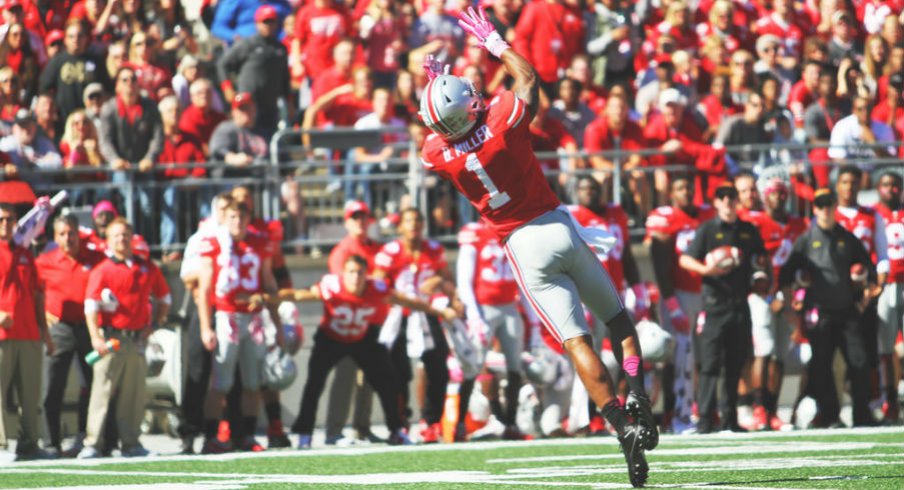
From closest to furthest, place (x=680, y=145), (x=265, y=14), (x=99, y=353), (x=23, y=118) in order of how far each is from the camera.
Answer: (x=99, y=353)
(x=23, y=118)
(x=680, y=145)
(x=265, y=14)

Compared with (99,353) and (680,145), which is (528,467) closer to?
(99,353)

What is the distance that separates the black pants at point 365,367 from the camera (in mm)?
13188

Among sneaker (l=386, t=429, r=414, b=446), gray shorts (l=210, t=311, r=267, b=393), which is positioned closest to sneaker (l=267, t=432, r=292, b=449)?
gray shorts (l=210, t=311, r=267, b=393)

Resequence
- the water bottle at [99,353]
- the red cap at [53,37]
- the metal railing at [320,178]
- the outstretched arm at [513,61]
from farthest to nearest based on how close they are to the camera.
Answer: the red cap at [53,37], the metal railing at [320,178], the water bottle at [99,353], the outstretched arm at [513,61]

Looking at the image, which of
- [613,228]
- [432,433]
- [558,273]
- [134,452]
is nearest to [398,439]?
[432,433]

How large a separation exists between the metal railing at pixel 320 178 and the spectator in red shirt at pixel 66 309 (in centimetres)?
177

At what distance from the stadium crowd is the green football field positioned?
115 cm

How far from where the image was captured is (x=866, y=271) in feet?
44.6

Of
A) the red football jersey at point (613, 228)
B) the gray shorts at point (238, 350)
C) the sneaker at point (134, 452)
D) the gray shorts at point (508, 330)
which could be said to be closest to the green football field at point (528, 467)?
the sneaker at point (134, 452)

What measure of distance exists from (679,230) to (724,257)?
674 mm

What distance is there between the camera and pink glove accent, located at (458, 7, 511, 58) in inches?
341

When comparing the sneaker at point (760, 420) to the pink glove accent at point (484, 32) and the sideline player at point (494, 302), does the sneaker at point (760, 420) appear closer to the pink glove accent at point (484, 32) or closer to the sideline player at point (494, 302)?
the sideline player at point (494, 302)

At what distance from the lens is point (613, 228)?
44.4ft

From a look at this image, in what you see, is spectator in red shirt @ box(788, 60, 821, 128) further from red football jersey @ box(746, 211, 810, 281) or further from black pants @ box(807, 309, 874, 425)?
black pants @ box(807, 309, 874, 425)
